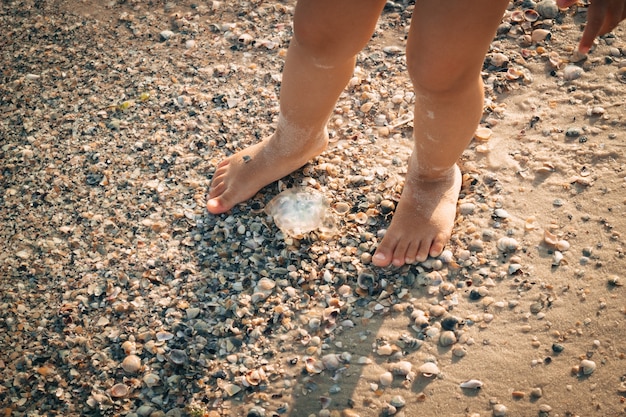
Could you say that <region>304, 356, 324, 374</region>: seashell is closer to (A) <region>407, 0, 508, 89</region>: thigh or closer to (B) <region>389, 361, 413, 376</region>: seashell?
(B) <region>389, 361, 413, 376</region>: seashell

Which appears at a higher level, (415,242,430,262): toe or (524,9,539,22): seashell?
(524,9,539,22): seashell

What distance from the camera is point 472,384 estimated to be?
2193 mm

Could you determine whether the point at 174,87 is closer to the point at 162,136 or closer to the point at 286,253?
the point at 162,136

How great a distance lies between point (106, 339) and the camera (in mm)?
2336

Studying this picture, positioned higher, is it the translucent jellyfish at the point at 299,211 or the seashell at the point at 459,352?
the translucent jellyfish at the point at 299,211

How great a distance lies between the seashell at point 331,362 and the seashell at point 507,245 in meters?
0.93

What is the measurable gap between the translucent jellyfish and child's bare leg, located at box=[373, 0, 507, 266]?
0.33 meters

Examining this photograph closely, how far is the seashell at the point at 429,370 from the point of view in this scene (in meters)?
2.22

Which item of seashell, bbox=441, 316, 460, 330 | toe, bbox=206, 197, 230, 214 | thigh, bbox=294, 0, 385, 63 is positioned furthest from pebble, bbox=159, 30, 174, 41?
seashell, bbox=441, 316, 460, 330

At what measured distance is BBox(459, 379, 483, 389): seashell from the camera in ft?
7.19

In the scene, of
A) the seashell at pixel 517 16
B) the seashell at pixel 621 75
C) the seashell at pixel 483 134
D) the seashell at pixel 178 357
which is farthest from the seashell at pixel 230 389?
the seashell at pixel 517 16

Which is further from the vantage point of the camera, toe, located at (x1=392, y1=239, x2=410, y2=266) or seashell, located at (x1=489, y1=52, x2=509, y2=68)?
seashell, located at (x1=489, y1=52, x2=509, y2=68)

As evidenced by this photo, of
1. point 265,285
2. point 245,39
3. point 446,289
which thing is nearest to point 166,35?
point 245,39

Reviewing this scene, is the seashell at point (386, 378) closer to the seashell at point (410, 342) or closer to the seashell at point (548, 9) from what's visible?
the seashell at point (410, 342)
